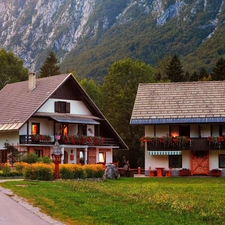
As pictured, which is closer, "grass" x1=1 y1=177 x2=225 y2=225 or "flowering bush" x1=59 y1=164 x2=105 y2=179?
"grass" x1=1 y1=177 x2=225 y2=225

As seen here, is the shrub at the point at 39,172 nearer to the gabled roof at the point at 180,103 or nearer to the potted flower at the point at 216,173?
the gabled roof at the point at 180,103

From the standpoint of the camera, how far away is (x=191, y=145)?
48719mm

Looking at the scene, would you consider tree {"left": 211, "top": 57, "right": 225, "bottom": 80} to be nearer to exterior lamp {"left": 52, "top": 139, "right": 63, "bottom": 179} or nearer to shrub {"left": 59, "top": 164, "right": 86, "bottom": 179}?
shrub {"left": 59, "top": 164, "right": 86, "bottom": 179}

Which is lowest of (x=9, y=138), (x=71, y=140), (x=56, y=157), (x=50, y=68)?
(x=56, y=157)

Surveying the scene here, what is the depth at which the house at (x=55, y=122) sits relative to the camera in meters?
53.1

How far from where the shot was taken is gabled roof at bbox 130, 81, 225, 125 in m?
48.5

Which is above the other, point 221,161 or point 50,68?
point 50,68

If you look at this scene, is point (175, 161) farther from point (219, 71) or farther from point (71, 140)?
point (219, 71)

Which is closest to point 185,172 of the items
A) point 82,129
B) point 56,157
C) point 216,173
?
point 216,173

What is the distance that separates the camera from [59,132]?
56.3 metres

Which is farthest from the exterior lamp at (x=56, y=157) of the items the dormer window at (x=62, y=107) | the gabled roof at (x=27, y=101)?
the dormer window at (x=62, y=107)

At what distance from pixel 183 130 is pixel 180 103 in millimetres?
2255

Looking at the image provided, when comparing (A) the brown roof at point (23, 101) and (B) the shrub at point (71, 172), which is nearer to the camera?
(B) the shrub at point (71, 172)

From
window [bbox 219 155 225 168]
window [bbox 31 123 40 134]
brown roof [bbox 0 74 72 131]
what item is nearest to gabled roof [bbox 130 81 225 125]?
window [bbox 219 155 225 168]
